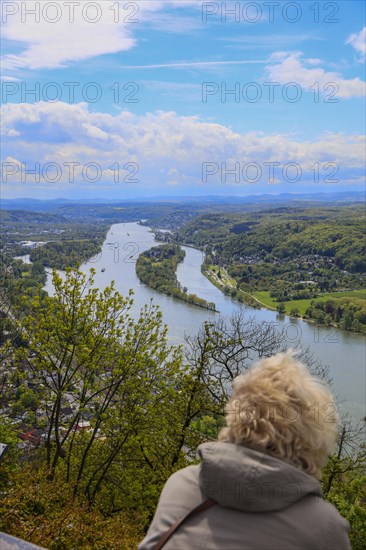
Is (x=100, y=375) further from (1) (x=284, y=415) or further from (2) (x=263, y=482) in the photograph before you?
(2) (x=263, y=482)

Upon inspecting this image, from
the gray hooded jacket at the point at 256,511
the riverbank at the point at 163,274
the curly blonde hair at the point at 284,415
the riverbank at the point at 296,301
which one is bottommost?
the riverbank at the point at 296,301

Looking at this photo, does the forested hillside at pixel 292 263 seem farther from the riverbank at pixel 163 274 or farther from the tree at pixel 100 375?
the tree at pixel 100 375

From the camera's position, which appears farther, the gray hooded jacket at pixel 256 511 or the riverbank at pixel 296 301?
the riverbank at pixel 296 301

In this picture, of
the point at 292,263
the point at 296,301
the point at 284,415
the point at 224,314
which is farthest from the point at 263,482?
the point at 292,263

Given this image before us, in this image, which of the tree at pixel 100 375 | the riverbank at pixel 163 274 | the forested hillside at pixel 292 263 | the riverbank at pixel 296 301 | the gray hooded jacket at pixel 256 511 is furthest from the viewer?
the forested hillside at pixel 292 263

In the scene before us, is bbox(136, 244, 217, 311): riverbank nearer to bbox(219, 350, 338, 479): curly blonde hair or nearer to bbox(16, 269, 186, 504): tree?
bbox(16, 269, 186, 504): tree

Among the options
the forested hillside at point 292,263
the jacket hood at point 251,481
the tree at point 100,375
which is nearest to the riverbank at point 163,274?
the forested hillside at point 292,263
